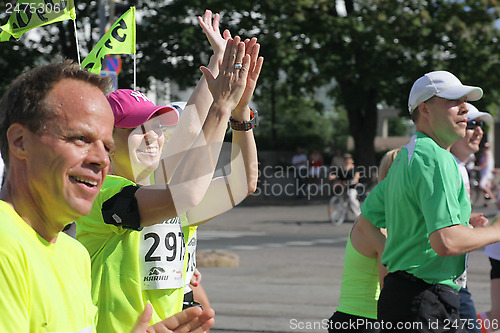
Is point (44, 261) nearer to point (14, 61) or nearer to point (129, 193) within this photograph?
point (129, 193)

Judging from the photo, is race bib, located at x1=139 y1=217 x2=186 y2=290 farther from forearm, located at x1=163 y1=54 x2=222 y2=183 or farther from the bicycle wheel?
the bicycle wheel

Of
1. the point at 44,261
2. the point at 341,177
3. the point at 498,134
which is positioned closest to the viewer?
the point at 44,261

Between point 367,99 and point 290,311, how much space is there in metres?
18.7

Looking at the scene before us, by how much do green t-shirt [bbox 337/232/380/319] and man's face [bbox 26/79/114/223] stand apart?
279cm

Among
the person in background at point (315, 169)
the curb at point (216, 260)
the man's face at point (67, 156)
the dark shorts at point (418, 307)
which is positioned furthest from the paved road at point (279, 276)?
the person in background at point (315, 169)

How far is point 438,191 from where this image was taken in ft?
11.3

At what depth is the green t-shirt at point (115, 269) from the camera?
2.70 m

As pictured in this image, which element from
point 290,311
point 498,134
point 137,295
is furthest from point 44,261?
point 498,134

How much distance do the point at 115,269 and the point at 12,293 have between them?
3.80ft

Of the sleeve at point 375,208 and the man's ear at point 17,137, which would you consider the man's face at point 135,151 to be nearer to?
the man's ear at point 17,137

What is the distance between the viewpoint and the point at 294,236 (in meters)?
16.4

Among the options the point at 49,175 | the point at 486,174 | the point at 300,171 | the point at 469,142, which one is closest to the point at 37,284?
the point at 49,175

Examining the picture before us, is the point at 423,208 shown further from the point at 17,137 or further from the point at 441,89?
the point at 17,137

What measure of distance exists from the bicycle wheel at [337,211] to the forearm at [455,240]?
1527 centimetres
